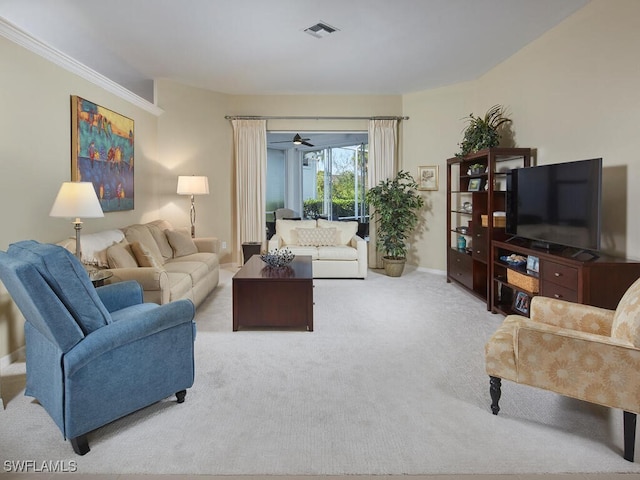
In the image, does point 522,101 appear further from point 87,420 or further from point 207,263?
point 87,420

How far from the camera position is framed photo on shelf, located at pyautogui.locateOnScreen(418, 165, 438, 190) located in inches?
264

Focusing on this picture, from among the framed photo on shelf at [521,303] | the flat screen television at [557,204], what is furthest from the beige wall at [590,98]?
the framed photo on shelf at [521,303]

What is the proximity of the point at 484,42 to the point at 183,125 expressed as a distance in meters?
4.35

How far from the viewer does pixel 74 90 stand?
13.1 feet

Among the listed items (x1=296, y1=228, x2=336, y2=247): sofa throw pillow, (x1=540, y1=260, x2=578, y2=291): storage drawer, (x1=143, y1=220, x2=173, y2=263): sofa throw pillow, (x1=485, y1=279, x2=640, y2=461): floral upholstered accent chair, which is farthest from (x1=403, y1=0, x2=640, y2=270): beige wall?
(x1=143, y1=220, x2=173, y2=263): sofa throw pillow

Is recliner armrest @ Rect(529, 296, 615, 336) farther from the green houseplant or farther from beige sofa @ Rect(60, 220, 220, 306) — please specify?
beige sofa @ Rect(60, 220, 220, 306)

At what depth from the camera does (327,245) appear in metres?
6.60

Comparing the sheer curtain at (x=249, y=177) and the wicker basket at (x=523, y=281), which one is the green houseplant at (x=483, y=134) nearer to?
the wicker basket at (x=523, y=281)

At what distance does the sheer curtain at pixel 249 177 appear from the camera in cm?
695

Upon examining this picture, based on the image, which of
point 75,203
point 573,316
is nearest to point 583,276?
point 573,316

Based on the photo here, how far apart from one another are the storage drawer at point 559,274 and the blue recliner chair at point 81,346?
275 centimetres

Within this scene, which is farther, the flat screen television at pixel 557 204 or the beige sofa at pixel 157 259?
the beige sofa at pixel 157 259

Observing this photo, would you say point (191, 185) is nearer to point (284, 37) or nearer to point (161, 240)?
point (161, 240)

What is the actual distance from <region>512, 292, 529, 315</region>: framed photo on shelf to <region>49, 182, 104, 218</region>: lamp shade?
384cm
